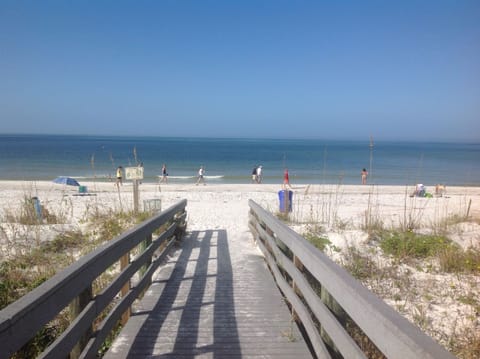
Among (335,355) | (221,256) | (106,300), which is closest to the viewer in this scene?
(335,355)

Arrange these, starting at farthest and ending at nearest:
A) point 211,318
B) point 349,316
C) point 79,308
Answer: point 211,318 → point 79,308 → point 349,316

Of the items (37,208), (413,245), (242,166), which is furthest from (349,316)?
(242,166)

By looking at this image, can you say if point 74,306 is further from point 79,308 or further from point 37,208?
point 37,208

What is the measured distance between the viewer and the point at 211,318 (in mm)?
3684

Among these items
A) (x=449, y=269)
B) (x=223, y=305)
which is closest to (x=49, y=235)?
(x=223, y=305)

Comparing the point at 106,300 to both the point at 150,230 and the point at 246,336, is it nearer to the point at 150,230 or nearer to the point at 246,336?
the point at 246,336

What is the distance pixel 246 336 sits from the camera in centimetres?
332

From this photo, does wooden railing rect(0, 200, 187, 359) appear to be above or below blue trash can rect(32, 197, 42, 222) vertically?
above

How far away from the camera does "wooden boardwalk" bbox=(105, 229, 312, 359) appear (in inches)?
120

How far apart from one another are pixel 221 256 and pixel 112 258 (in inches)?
145

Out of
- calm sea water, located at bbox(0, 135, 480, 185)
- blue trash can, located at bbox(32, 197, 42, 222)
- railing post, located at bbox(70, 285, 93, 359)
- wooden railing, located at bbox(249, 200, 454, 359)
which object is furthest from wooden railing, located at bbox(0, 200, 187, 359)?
blue trash can, located at bbox(32, 197, 42, 222)

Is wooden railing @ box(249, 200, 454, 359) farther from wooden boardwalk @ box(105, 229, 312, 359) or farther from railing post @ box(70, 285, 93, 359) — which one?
railing post @ box(70, 285, 93, 359)

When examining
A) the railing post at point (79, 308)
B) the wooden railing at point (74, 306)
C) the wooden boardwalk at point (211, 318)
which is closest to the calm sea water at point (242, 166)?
the wooden boardwalk at point (211, 318)

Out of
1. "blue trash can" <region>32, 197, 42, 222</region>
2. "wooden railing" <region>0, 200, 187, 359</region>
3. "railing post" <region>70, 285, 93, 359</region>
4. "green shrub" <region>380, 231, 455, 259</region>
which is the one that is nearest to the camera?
"wooden railing" <region>0, 200, 187, 359</region>
